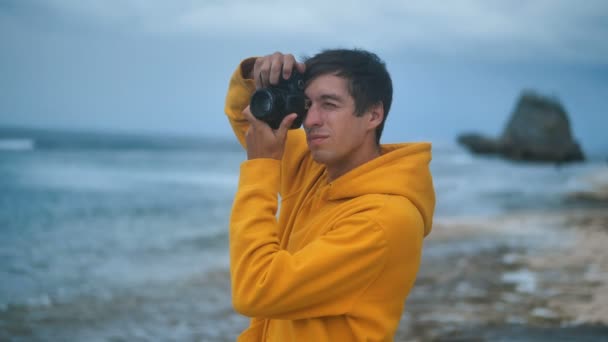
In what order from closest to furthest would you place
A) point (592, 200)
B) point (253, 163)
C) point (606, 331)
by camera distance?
point (253, 163)
point (606, 331)
point (592, 200)

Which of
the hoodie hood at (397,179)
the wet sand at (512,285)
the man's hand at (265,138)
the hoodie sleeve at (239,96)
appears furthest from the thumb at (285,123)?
the wet sand at (512,285)

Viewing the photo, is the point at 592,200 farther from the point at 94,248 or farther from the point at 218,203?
the point at 94,248

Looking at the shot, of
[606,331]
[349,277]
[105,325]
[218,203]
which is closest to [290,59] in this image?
[349,277]

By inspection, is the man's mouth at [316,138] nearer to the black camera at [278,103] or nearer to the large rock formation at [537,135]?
the black camera at [278,103]

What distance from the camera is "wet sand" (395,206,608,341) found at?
4.70m

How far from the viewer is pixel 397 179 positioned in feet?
5.54

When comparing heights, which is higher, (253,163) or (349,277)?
(253,163)

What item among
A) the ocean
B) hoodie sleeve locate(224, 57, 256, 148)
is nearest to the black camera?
hoodie sleeve locate(224, 57, 256, 148)

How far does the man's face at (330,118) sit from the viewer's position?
5.73ft

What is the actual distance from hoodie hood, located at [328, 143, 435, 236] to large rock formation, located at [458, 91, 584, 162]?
42.6 m

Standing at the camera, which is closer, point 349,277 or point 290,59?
point 349,277

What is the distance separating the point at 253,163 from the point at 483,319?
158 inches

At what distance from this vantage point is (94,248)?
9.72 m

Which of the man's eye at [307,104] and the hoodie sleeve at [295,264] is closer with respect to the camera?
the hoodie sleeve at [295,264]
